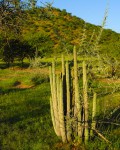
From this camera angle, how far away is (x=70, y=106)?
8781 millimetres

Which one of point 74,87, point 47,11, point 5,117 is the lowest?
point 5,117

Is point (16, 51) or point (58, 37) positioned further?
point (16, 51)

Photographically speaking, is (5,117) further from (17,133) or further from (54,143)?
(54,143)

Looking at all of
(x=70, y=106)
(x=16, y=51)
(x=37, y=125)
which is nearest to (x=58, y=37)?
(x=70, y=106)

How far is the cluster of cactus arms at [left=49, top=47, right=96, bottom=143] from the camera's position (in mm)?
8407

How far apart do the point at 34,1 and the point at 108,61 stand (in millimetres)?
2269

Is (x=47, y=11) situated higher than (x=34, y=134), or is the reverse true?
(x=47, y=11)

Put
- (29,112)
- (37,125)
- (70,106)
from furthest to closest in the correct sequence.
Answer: (29,112), (37,125), (70,106)

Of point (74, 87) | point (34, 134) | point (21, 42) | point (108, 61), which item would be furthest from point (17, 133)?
point (21, 42)

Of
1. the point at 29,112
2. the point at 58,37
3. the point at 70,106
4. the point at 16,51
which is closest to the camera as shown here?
the point at 58,37

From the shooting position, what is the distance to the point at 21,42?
1391 inches

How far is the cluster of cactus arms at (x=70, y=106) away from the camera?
27.6 feet

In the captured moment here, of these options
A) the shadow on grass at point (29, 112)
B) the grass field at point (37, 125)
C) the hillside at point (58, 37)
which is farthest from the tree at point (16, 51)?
the shadow on grass at point (29, 112)

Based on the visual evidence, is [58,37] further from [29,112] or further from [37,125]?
[29,112]
